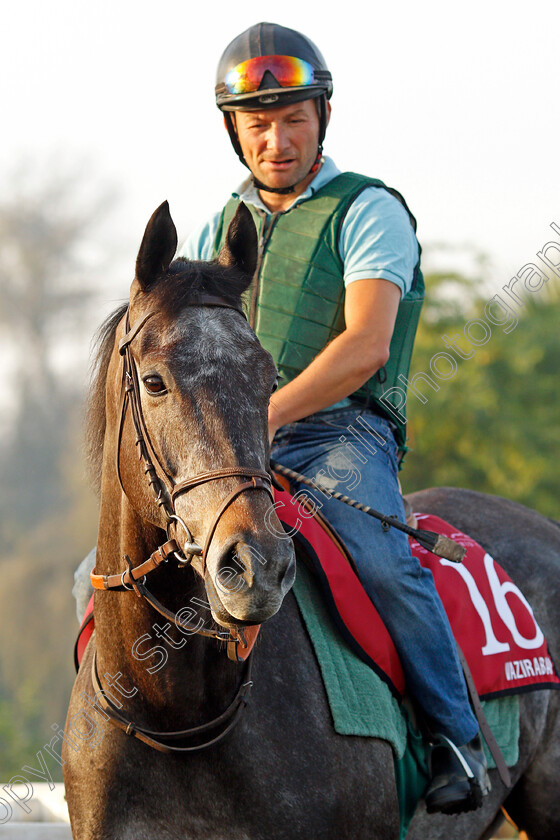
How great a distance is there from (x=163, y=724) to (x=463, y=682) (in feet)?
4.85

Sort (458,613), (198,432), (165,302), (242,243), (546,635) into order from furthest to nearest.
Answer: (546,635) → (458,613) → (242,243) → (165,302) → (198,432)

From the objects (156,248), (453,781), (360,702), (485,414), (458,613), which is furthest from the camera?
(485,414)

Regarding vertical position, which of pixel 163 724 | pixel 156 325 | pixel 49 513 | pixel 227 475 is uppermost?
pixel 156 325

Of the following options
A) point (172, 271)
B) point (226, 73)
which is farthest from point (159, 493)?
point (226, 73)

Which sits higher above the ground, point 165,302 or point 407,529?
point 165,302

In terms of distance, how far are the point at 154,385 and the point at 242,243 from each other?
0.76 meters

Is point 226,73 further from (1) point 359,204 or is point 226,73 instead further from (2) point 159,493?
(2) point 159,493

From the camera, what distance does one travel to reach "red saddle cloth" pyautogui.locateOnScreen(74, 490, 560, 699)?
344 cm

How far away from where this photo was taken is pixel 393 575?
140 inches

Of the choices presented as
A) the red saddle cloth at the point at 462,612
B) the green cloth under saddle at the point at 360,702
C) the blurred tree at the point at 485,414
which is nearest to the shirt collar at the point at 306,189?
the red saddle cloth at the point at 462,612

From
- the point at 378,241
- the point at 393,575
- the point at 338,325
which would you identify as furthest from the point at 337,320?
the point at 393,575

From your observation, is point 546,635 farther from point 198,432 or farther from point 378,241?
point 198,432

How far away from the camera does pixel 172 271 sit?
297 centimetres

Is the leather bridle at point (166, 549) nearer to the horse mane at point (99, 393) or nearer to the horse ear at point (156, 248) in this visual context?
the horse ear at point (156, 248)
